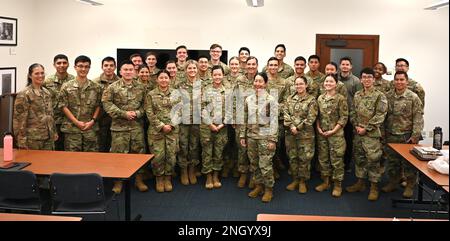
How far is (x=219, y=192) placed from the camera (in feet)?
15.1

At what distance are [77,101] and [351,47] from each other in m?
4.40

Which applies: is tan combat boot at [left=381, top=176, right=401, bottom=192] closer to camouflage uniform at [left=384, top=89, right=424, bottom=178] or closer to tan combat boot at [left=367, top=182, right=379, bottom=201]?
camouflage uniform at [left=384, top=89, right=424, bottom=178]

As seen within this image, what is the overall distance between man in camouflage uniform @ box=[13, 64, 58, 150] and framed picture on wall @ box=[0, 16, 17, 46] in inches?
111

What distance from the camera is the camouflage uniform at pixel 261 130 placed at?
4156 millimetres

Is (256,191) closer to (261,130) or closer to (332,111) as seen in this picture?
(261,130)

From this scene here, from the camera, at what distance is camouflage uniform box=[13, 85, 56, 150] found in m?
3.84

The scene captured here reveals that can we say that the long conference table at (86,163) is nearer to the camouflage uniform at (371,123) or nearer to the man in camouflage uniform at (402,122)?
the camouflage uniform at (371,123)

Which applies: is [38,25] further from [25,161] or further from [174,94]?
[25,161]

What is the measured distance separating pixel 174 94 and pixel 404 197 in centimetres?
280

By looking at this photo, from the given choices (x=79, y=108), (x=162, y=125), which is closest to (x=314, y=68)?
(x=162, y=125)

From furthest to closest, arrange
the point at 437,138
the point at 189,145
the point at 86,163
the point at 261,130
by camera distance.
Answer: the point at 189,145, the point at 261,130, the point at 437,138, the point at 86,163

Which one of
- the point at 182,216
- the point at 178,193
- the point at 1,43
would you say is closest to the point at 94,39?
the point at 1,43

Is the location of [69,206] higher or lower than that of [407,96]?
lower

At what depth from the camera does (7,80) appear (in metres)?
6.41
